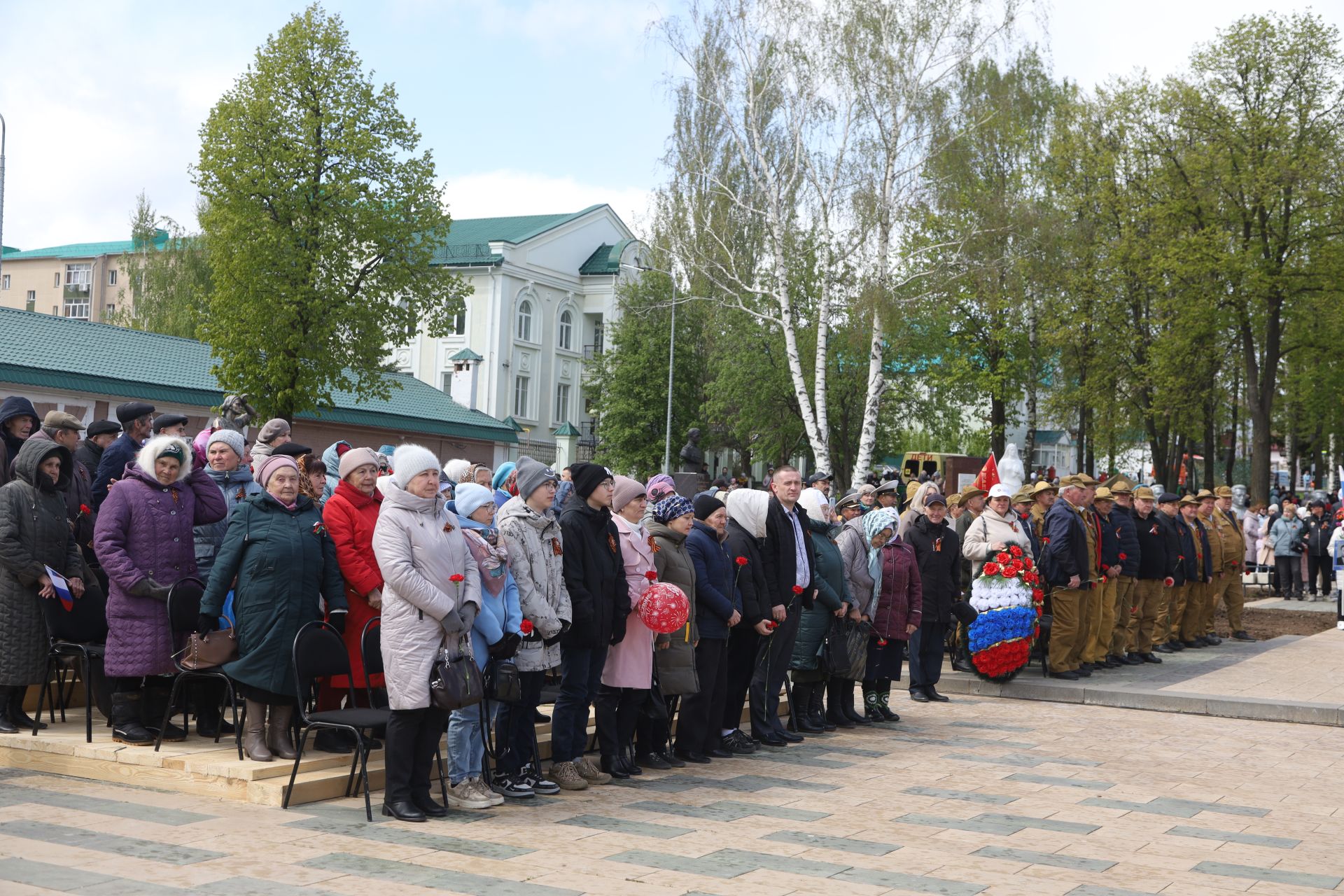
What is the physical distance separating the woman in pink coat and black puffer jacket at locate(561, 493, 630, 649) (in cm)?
18

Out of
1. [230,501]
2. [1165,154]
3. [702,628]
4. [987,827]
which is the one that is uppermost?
[1165,154]

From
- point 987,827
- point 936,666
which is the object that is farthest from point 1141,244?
point 987,827

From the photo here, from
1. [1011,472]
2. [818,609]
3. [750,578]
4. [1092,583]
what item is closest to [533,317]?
[1011,472]

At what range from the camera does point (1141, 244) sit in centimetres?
3672

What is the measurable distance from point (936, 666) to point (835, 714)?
7.48 ft

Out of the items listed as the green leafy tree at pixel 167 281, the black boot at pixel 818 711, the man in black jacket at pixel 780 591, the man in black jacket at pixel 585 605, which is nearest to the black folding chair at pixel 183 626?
the man in black jacket at pixel 585 605

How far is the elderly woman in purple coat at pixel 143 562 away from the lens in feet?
25.7

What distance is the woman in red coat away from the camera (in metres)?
7.94

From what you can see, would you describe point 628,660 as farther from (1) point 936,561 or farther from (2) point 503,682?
(1) point 936,561

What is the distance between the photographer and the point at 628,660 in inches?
343

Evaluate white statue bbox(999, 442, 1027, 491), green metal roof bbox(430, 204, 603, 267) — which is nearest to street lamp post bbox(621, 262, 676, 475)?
green metal roof bbox(430, 204, 603, 267)

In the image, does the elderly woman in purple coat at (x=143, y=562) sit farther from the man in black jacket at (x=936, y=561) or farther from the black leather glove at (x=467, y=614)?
the man in black jacket at (x=936, y=561)

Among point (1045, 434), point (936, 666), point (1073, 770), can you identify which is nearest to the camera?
point (1073, 770)

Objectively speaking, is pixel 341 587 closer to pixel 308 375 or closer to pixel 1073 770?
pixel 1073 770
